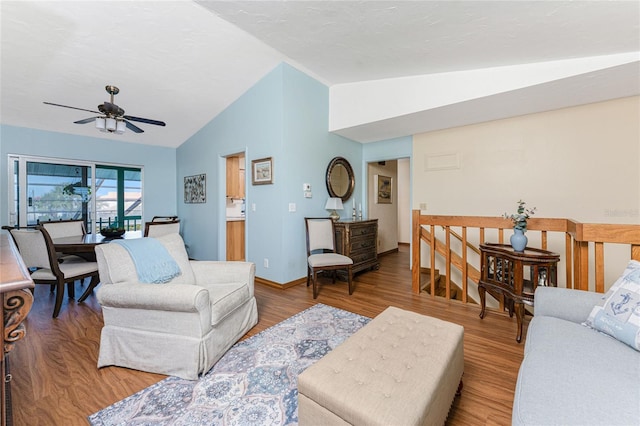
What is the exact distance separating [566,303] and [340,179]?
338 cm

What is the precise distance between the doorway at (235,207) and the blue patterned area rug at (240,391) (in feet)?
9.27

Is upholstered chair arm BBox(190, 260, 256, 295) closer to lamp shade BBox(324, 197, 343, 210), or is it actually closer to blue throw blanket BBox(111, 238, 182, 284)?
blue throw blanket BBox(111, 238, 182, 284)

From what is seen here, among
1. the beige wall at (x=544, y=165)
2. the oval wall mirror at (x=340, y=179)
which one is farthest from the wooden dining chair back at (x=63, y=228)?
the beige wall at (x=544, y=165)

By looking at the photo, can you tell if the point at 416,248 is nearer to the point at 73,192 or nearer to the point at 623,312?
the point at 623,312

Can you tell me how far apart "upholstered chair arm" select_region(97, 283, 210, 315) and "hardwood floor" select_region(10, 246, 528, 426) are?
49 cm

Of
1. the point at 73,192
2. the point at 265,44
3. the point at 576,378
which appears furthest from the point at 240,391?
the point at 73,192

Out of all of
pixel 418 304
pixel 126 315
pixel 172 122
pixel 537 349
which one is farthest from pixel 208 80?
pixel 537 349

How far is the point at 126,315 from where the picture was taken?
1.80 m

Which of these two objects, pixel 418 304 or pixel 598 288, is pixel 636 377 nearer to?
pixel 598 288

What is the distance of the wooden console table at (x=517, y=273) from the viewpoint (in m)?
2.15

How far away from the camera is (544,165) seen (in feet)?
11.3

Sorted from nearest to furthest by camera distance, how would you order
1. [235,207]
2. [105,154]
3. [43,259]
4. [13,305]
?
[13,305] → [43,259] → [105,154] → [235,207]

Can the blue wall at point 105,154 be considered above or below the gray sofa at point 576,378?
above

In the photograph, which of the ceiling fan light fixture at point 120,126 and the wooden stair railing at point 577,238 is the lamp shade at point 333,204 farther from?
the ceiling fan light fixture at point 120,126
